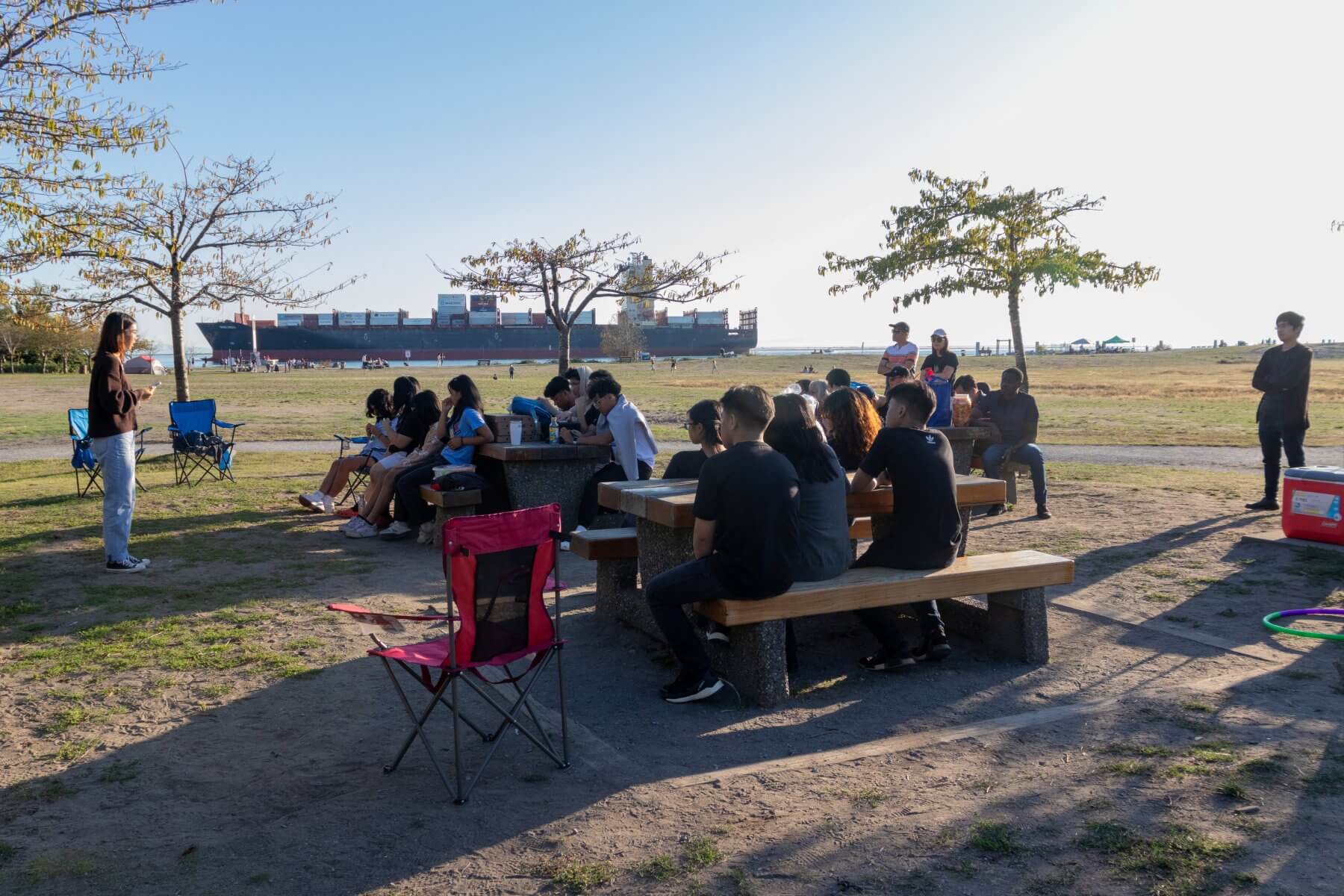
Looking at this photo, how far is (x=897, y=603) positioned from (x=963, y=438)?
17.5 feet

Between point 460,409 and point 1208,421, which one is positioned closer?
point 460,409

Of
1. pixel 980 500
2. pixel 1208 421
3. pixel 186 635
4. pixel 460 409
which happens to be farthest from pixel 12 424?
pixel 1208 421

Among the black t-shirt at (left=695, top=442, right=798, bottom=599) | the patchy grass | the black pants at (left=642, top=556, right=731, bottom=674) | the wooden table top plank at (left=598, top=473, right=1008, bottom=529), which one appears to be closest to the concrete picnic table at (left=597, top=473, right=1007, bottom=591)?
the wooden table top plank at (left=598, top=473, right=1008, bottom=529)

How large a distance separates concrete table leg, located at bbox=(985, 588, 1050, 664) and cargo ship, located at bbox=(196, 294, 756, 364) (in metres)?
A: 92.6

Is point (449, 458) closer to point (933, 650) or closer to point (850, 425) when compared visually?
point (850, 425)

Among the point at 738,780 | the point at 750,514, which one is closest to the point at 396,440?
the point at 750,514

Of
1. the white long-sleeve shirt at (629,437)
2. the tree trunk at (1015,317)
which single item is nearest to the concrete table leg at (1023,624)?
the white long-sleeve shirt at (629,437)

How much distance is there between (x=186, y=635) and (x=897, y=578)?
393 centimetres

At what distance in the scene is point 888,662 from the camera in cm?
510

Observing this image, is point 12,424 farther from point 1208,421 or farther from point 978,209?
point 1208,421

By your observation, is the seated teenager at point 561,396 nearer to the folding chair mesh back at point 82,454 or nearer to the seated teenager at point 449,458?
the seated teenager at point 449,458

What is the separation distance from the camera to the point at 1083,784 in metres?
3.63

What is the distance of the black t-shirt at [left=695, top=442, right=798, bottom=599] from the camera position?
426cm

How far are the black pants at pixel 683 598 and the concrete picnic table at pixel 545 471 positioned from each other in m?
3.94
